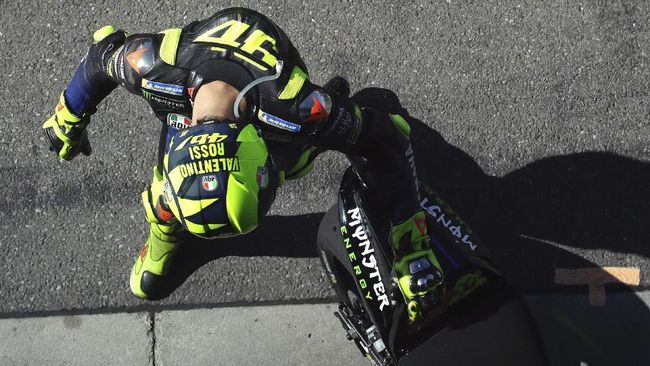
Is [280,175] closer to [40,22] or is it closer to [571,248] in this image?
[571,248]

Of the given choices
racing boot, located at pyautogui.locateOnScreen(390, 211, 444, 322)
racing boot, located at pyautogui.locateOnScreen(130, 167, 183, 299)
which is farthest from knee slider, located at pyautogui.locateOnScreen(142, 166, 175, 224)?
racing boot, located at pyautogui.locateOnScreen(390, 211, 444, 322)

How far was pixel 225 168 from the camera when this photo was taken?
8.75 feet

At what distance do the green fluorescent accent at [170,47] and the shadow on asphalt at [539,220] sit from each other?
172 cm

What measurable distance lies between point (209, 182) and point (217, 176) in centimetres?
→ 4

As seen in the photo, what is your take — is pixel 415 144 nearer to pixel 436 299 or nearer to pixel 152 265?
pixel 436 299

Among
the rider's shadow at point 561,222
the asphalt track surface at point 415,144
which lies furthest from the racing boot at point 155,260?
the rider's shadow at point 561,222

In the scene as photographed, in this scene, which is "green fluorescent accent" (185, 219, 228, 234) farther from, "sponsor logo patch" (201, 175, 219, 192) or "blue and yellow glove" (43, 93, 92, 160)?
"blue and yellow glove" (43, 93, 92, 160)

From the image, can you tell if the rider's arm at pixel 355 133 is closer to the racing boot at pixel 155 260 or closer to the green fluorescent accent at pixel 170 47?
the green fluorescent accent at pixel 170 47

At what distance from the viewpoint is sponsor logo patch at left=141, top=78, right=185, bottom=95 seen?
2.99 m

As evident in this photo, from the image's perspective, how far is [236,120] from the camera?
2861mm

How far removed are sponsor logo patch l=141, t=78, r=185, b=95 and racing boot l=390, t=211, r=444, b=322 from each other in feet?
3.97

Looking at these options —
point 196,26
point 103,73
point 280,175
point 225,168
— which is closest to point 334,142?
point 280,175

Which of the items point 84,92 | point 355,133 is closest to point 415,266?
point 355,133

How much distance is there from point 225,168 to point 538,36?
9.66ft
